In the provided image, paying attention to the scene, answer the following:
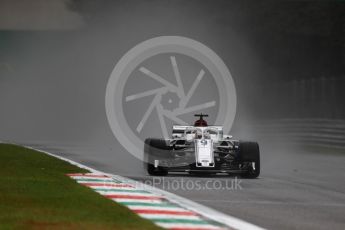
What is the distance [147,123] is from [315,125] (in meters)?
17.1

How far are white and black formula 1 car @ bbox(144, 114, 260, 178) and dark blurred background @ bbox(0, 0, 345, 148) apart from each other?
35767mm

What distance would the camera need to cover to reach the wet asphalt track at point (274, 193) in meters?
10.1

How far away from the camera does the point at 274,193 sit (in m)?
13.5

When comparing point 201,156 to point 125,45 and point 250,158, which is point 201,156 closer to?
point 250,158

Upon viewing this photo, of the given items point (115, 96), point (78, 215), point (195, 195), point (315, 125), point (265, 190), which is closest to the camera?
point (78, 215)

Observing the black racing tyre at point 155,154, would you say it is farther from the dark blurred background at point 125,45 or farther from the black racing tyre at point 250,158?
the dark blurred background at point 125,45

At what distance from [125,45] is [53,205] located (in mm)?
59088

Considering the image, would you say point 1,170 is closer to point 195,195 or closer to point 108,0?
point 195,195

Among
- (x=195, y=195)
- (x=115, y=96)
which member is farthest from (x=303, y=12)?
(x=195, y=195)

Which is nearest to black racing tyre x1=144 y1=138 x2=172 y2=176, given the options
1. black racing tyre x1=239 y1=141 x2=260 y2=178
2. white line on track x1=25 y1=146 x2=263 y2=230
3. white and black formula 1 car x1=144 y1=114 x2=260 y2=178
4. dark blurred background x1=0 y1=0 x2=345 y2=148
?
white and black formula 1 car x1=144 y1=114 x2=260 y2=178

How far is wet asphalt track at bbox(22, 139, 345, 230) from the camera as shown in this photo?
1008cm

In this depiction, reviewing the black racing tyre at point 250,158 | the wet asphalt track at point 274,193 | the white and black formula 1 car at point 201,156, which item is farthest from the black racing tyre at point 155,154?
the black racing tyre at point 250,158

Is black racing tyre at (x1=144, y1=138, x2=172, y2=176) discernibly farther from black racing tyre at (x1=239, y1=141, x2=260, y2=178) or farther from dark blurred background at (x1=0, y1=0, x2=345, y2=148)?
dark blurred background at (x1=0, y1=0, x2=345, y2=148)

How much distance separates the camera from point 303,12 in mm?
60812
